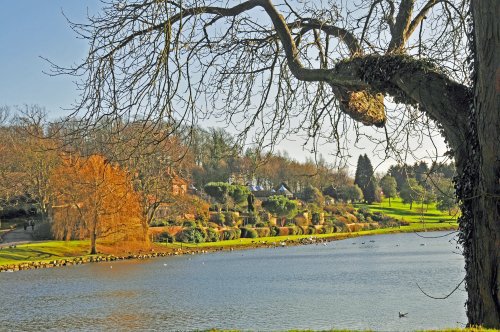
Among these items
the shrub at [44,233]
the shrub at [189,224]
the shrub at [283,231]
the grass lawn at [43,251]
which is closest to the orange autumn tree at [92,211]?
the grass lawn at [43,251]

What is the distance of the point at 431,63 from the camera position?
5.26 meters

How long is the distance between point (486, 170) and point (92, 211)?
32.2m

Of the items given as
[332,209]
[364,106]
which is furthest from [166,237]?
[364,106]

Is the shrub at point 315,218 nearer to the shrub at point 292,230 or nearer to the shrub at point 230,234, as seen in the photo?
the shrub at point 292,230

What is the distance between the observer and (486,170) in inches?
185

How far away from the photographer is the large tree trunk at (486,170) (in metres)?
4.62

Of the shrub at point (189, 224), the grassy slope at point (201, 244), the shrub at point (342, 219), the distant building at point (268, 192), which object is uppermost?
the distant building at point (268, 192)

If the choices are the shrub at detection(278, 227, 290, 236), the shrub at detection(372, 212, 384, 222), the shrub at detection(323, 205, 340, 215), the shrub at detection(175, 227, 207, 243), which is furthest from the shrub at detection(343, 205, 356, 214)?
the shrub at detection(175, 227, 207, 243)

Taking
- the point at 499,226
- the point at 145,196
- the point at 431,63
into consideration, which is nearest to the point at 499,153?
the point at 499,226

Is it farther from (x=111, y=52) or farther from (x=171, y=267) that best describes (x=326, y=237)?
(x=111, y=52)

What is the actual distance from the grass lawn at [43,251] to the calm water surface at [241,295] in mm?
3882

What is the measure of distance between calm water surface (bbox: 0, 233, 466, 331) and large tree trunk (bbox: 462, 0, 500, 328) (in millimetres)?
5110

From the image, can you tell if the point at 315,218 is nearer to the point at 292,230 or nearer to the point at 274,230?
the point at 292,230

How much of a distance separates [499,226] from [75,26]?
15.1ft
